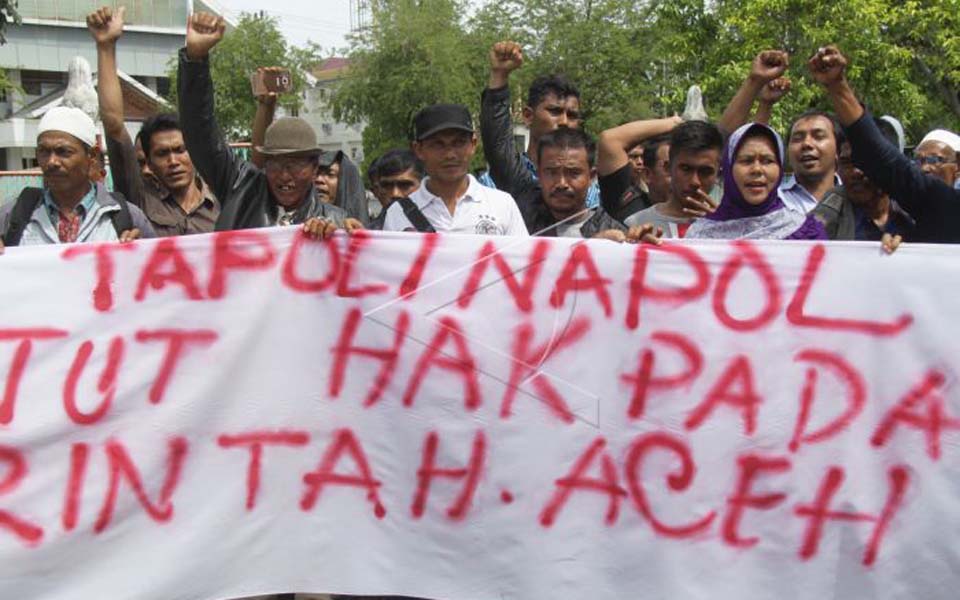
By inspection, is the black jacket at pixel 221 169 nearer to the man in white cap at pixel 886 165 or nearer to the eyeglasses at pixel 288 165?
the eyeglasses at pixel 288 165

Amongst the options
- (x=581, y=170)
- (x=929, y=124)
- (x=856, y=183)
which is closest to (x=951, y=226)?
(x=856, y=183)

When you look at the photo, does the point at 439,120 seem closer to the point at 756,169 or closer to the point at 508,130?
the point at 508,130

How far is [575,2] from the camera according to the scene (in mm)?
39438

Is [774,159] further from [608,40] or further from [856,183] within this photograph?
[608,40]

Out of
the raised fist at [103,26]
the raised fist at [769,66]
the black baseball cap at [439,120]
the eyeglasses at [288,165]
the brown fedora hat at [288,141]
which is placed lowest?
the eyeglasses at [288,165]

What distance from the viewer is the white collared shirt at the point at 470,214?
411 cm

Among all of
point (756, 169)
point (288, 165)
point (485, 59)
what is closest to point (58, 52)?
point (485, 59)

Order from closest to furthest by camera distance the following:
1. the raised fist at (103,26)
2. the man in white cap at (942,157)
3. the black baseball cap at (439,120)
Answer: the black baseball cap at (439,120)
the raised fist at (103,26)
the man in white cap at (942,157)

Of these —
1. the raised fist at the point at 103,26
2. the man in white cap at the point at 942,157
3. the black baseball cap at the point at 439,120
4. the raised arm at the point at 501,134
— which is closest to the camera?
the black baseball cap at the point at 439,120

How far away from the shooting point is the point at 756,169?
3.72m

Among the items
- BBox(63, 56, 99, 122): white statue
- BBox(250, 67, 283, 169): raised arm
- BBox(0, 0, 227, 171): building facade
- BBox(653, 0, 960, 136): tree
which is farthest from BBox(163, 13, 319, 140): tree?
BBox(250, 67, 283, 169): raised arm

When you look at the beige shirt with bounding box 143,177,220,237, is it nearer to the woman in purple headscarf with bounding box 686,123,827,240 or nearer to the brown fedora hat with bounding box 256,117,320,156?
the brown fedora hat with bounding box 256,117,320,156

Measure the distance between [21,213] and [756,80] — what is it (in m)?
2.78

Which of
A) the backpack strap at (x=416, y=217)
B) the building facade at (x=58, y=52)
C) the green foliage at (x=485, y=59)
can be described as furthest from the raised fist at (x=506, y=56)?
the building facade at (x=58, y=52)
